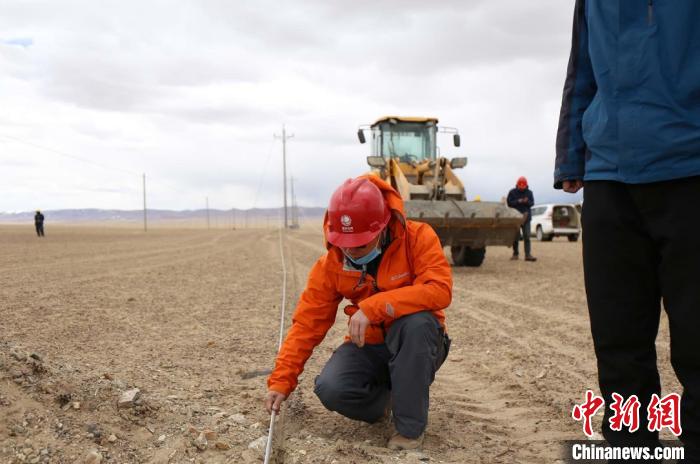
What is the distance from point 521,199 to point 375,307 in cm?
1081

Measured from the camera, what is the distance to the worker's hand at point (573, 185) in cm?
206

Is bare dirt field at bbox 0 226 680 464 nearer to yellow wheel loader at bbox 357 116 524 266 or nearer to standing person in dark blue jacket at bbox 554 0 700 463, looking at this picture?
standing person in dark blue jacket at bbox 554 0 700 463

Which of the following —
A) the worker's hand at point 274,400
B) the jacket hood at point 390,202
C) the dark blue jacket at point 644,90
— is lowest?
the worker's hand at point 274,400

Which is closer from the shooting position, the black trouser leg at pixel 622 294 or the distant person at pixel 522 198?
the black trouser leg at pixel 622 294

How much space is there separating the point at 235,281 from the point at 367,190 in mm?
7623

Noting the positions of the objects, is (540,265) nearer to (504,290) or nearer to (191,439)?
(504,290)

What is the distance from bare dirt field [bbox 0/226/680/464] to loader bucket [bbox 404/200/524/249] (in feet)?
8.57

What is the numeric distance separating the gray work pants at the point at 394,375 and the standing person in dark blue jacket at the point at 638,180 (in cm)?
100

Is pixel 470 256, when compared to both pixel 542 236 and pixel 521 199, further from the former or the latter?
pixel 542 236

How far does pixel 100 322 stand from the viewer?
19.7 ft

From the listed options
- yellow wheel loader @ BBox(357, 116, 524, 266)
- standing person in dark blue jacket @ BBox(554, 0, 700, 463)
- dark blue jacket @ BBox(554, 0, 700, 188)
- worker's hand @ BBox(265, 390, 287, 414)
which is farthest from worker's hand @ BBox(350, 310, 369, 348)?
yellow wheel loader @ BBox(357, 116, 524, 266)

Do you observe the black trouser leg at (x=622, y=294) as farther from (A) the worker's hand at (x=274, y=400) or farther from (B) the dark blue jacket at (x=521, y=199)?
(B) the dark blue jacket at (x=521, y=199)

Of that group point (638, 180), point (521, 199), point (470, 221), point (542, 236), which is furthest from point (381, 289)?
point (542, 236)

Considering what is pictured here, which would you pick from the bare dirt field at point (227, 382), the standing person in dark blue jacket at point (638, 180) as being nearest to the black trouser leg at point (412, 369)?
the bare dirt field at point (227, 382)
